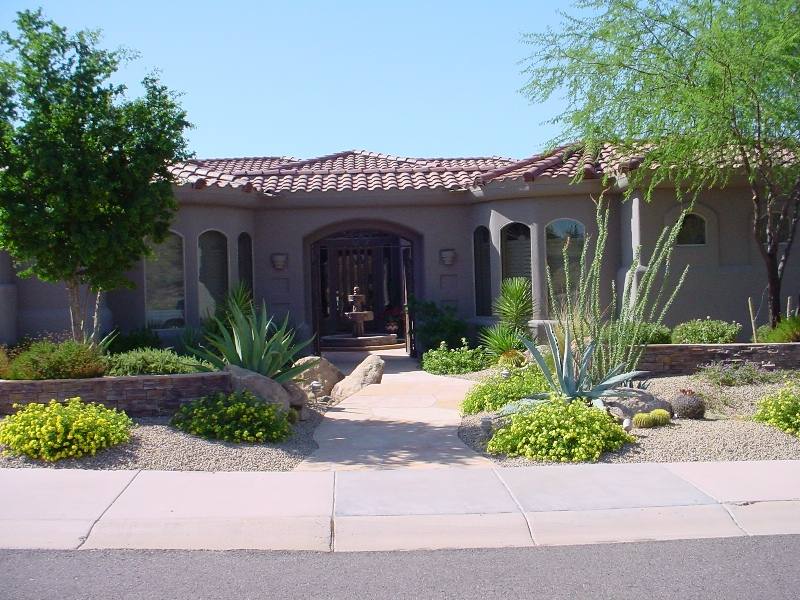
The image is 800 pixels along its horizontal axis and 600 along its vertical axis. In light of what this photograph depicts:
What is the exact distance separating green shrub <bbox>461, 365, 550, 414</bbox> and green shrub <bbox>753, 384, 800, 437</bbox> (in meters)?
2.32

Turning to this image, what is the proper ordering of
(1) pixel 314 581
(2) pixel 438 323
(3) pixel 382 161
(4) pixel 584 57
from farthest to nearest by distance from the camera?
(3) pixel 382 161, (2) pixel 438 323, (4) pixel 584 57, (1) pixel 314 581

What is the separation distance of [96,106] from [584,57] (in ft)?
22.1

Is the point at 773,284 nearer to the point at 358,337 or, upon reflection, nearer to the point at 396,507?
the point at 396,507

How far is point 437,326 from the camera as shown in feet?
55.9

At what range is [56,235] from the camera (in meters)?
9.99

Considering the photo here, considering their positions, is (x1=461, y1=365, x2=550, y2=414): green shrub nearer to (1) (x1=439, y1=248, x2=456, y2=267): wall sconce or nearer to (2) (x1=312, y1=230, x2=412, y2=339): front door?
(1) (x1=439, y1=248, x2=456, y2=267): wall sconce

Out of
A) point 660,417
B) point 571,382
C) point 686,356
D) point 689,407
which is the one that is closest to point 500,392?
point 571,382

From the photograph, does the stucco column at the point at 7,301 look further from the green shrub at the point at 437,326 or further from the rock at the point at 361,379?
the green shrub at the point at 437,326

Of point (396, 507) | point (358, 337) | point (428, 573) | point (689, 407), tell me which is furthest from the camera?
point (358, 337)

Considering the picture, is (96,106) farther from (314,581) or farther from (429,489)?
(314,581)

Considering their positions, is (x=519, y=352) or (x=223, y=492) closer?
(x=223, y=492)

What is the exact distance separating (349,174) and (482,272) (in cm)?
350

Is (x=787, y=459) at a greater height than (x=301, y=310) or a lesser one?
lesser

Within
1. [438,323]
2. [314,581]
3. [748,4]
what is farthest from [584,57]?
[314,581]
